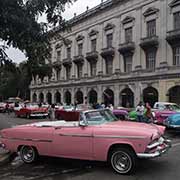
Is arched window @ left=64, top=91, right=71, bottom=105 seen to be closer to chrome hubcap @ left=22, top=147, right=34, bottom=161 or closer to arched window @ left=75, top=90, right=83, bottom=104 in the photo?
arched window @ left=75, top=90, right=83, bottom=104

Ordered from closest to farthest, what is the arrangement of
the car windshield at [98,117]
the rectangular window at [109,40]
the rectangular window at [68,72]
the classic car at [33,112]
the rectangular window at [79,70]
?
the car windshield at [98,117], the classic car at [33,112], the rectangular window at [109,40], the rectangular window at [79,70], the rectangular window at [68,72]

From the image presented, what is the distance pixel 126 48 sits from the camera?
4566cm

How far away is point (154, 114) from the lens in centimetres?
2134

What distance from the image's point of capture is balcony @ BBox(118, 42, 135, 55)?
45.0 m

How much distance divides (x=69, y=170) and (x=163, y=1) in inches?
1395

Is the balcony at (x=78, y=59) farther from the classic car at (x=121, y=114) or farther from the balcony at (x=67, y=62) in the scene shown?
the classic car at (x=121, y=114)

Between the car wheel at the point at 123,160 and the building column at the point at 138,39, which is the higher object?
the building column at the point at 138,39

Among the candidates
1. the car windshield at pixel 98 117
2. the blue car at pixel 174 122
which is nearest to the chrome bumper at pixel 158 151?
the car windshield at pixel 98 117

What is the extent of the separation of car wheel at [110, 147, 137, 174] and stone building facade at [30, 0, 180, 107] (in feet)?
85.0

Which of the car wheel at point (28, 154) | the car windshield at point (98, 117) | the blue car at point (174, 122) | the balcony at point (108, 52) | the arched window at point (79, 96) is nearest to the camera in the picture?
the car windshield at point (98, 117)

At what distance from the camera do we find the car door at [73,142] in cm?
874

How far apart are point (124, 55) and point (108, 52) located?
10.9 feet

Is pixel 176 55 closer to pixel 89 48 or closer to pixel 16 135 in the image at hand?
pixel 89 48

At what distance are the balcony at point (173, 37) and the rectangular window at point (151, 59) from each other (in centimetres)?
325
